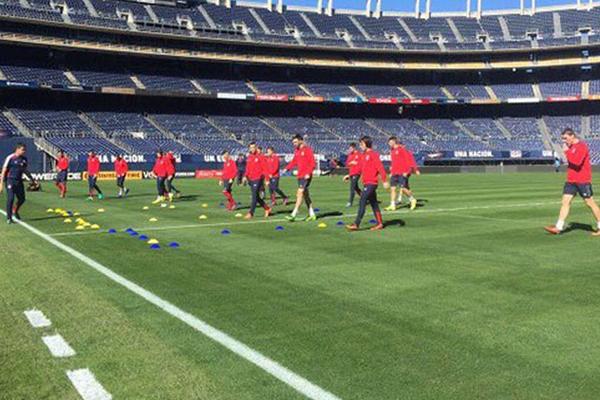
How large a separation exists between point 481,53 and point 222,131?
1268 inches

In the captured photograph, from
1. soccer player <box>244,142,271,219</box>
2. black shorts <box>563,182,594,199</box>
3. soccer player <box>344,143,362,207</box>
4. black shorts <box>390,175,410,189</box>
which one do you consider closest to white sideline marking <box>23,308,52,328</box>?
black shorts <box>563,182,594,199</box>

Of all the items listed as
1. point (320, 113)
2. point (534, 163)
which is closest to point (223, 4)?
point (320, 113)

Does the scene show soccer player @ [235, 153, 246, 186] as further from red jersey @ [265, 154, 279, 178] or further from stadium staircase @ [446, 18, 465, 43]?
stadium staircase @ [446, 18, 465, 43]

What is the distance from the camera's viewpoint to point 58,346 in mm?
5438

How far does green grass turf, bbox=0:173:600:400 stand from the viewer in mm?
4594

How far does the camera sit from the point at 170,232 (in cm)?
1391

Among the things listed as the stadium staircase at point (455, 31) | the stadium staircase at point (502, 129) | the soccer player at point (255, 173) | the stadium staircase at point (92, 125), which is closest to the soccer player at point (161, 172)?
the soccer player at point (255, 173)

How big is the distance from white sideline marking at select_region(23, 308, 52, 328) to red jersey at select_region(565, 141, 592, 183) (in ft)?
31.7

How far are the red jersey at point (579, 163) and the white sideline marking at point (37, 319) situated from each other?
9659mm

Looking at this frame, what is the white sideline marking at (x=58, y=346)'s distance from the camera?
17.2 feet

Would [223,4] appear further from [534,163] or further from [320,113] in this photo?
[534,163]

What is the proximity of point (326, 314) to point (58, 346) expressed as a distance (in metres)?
2.58

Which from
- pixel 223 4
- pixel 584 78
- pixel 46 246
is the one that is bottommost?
pixel 46 246

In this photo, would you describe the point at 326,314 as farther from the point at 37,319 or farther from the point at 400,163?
the point at 400,163
